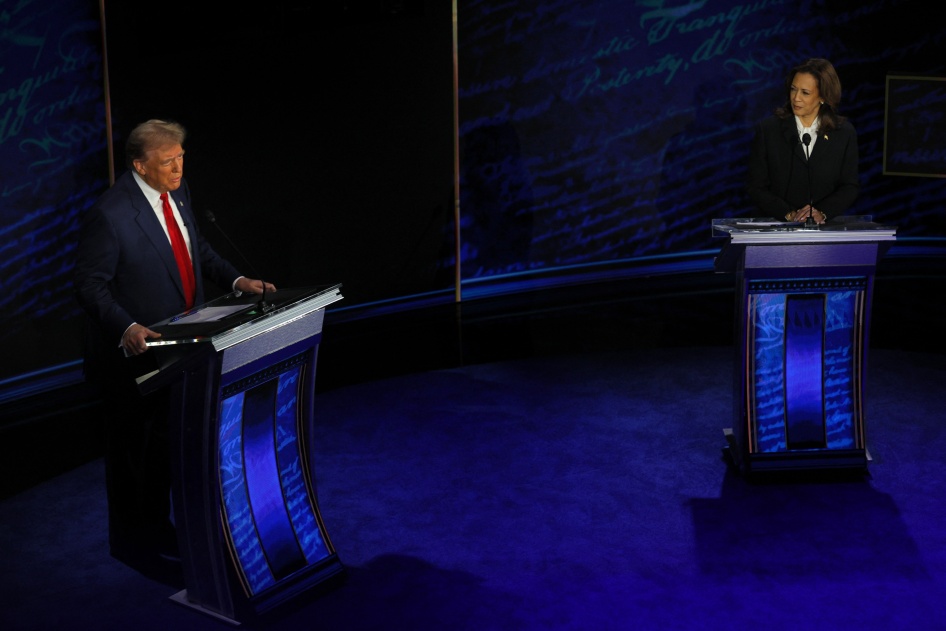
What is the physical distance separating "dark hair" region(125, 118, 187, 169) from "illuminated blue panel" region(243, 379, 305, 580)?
0.81 meters

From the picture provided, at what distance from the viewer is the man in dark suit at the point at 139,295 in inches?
129

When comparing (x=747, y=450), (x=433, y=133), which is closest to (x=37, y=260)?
(x=433, y=133)

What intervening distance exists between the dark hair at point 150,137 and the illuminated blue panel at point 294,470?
0.79m

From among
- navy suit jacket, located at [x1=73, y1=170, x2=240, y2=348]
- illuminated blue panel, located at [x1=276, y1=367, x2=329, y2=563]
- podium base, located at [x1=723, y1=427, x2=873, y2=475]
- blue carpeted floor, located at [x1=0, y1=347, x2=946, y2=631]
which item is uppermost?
navy suit jacket, located at [x1=73, y1=170, x2=240, y2=348]

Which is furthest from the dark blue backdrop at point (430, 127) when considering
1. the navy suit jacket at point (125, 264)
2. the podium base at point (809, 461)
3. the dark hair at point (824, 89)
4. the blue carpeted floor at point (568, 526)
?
the podium base at point (809, 461)

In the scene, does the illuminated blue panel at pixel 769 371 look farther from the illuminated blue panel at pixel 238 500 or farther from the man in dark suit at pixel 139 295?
the illuminated blue panel at pixel 238 500

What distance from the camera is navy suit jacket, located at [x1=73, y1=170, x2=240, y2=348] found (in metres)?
3.24

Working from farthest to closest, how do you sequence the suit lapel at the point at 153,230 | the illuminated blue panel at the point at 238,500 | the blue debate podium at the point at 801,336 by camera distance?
1. the blue debate podium at the point at 801,336
2. the suit lapel at the point at 153,230
3. the illuminated blue panel at the point at 238,500

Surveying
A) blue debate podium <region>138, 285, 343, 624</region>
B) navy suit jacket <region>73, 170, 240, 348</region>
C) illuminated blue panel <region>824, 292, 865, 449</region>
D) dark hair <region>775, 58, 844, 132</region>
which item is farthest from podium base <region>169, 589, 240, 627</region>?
dark hair <region>775, 58, 844, 132</region>

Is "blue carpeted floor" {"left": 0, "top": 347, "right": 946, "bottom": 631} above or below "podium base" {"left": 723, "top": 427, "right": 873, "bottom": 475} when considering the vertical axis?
below

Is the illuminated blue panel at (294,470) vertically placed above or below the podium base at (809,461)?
above

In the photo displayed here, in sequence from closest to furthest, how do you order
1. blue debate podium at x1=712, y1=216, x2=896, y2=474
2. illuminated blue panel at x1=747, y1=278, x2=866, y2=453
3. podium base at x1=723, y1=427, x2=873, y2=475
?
blue debate podium at x1=712, y1=216, x2=896, y2=474 → illuminated blue panel at x1=747, y1=278, x2=866, y2=453 → podium base at x1=723, y1=427, x2=873, y2=475

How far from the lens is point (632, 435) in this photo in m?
4.84

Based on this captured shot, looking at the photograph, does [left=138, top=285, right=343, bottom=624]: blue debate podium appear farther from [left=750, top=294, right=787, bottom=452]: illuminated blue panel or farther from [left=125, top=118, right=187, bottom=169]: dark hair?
[left=750, top=294, right=787, bottom=452]: illuminated blue panel
